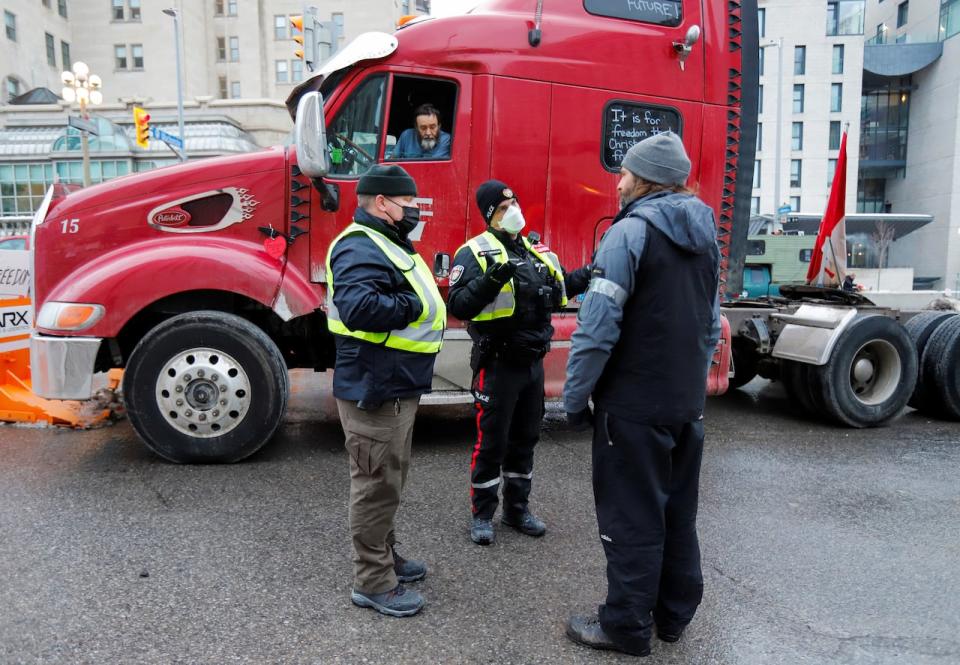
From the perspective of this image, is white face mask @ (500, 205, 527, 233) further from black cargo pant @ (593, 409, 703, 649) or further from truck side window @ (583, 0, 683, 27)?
truck side window @ (583, 0, 683, 27)

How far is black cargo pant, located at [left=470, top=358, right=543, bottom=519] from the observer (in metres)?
3.76

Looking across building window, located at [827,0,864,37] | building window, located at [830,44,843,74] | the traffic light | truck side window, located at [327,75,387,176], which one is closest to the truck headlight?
truck side window, located at [327,75,387,176]

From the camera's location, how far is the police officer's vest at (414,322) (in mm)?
3012

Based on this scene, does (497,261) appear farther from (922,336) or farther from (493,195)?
(922,336)

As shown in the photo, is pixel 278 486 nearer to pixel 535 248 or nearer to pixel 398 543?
pixel 398 543

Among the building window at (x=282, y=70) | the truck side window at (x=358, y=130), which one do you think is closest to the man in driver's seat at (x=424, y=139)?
the truck side window at (x=358, y=130)

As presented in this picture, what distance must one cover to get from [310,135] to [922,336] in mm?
5978

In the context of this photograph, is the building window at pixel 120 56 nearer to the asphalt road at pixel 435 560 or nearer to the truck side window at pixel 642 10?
the asphalt road at pixel 435 560

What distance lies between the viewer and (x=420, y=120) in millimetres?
5266

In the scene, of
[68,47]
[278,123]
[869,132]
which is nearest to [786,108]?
[869,132]

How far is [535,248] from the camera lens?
4.02m

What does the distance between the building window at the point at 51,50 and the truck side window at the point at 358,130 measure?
5955 cm

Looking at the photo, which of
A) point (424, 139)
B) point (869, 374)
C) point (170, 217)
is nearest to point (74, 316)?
point (170, 217)

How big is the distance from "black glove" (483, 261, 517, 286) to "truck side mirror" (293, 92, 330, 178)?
187 cm
